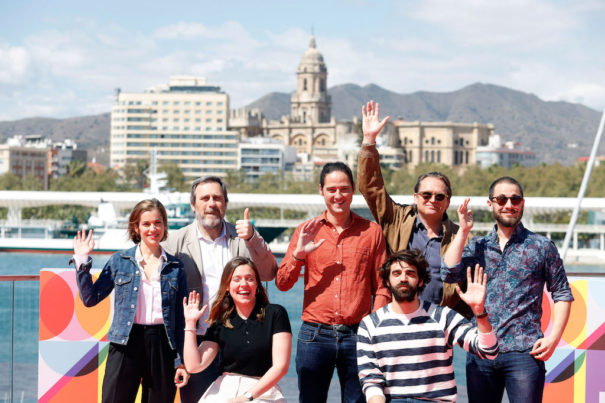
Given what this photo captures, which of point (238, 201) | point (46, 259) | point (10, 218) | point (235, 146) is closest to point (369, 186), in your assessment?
point (46, 259)

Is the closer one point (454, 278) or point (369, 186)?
point (454, 278)

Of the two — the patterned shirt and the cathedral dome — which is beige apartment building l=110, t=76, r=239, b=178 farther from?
the patterned shirt

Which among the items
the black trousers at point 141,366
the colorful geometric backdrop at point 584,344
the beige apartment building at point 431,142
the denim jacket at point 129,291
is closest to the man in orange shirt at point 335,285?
the denim jacket at point 129,291

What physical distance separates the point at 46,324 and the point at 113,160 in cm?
12698

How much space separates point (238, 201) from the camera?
1880 inches

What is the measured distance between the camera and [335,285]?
394 cm

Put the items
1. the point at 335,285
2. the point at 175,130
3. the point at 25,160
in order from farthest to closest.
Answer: the point at 175,130 → the point at 25,160 → the point at 335,285

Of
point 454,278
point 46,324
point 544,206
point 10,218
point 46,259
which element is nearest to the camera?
point 454,278

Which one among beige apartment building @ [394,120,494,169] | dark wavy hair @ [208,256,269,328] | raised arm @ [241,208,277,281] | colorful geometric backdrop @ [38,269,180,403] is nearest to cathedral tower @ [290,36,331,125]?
beige apartment building @ [394,120,494,169]

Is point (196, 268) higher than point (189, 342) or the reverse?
higher

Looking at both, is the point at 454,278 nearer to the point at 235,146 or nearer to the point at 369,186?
the point at 369,186

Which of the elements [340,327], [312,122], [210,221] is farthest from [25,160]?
[340,327]

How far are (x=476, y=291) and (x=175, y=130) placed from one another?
125m

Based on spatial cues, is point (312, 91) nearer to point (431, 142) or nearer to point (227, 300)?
point (431, 142)
